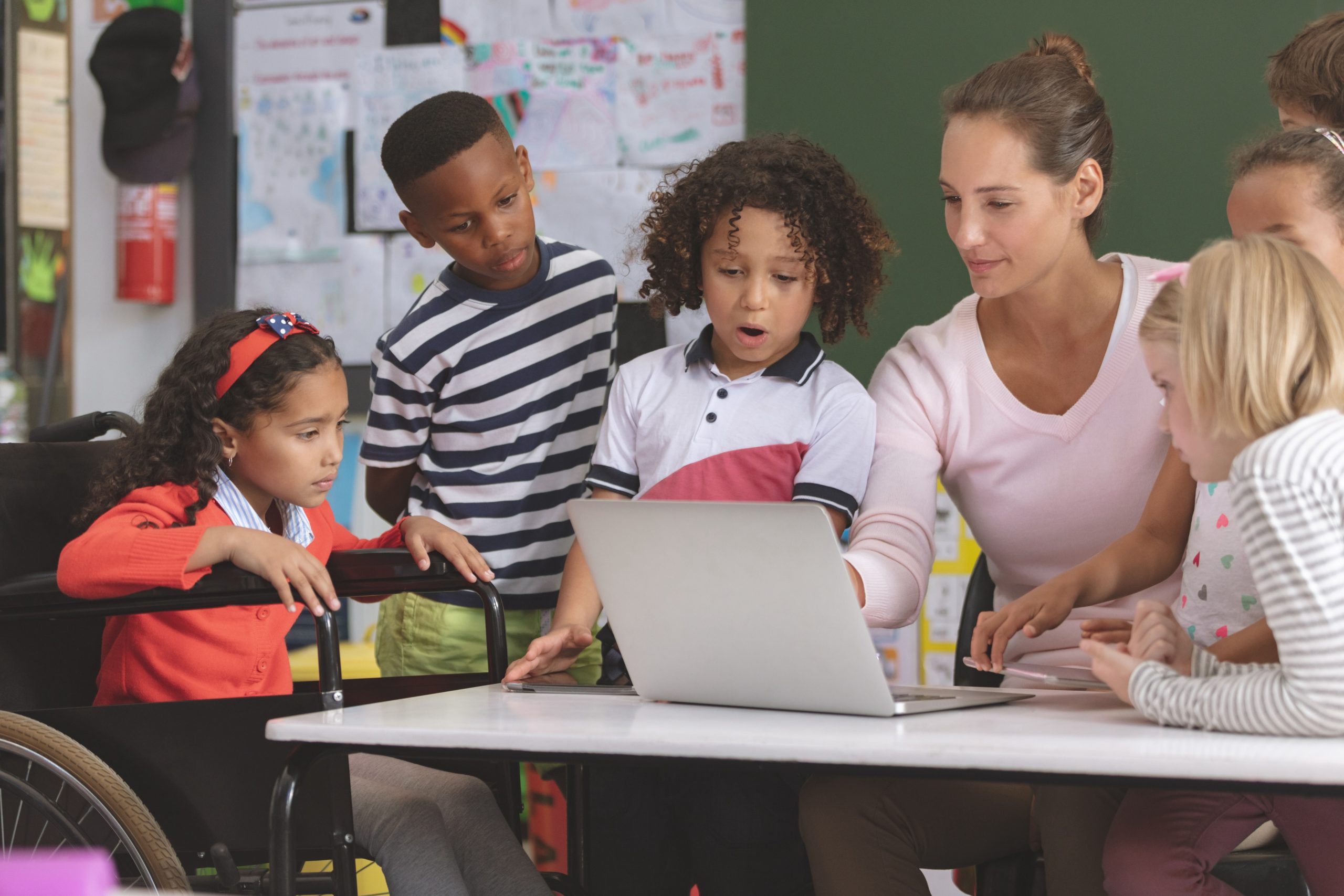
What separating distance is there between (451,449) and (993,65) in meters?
0.86

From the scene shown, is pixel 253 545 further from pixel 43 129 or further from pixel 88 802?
pixel 43 129

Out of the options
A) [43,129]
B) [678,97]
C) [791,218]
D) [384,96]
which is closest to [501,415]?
[791,218]

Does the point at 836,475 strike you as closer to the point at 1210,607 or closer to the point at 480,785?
the point at 1210,607

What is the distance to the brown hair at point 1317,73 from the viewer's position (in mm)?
1610

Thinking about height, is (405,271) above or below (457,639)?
above

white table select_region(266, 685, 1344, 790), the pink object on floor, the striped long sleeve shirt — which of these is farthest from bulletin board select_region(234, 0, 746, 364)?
the pink object on floor

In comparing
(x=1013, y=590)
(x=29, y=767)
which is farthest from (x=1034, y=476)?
(x=29, y=767)

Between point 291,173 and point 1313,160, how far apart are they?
229 centimetres

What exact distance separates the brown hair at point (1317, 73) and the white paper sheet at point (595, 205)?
1.36 m

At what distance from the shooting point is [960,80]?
102 inches

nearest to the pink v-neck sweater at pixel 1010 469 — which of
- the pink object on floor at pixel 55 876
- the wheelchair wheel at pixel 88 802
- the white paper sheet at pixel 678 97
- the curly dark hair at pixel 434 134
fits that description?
the curly dark hair at pixel 434 134

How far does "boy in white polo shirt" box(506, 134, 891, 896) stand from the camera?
56.0 inches

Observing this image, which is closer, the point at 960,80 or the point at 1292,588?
the point at 1292,588

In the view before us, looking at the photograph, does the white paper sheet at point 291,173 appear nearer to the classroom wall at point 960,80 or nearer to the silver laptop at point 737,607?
the classroom wall at point 960,80
